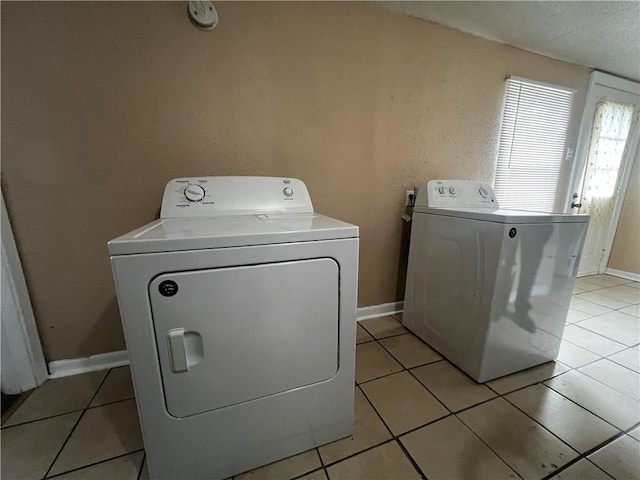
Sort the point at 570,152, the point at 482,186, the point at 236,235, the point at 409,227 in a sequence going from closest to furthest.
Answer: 1. the point at 236,235
2. the point at 482,186
3. the point at 409,227
4. the point at 570,152

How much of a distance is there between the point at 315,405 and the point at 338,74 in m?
1.71

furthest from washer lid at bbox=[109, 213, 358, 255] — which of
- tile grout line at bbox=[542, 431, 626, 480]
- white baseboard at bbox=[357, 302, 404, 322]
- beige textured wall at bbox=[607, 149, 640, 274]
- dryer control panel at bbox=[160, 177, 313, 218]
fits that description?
beige textured wall at bbox=[607, 149, 640, 274]

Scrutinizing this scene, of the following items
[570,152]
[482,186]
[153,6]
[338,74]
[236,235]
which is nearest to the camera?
[236,235]

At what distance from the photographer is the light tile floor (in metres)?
0.91

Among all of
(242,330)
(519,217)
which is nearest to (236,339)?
(242,330)

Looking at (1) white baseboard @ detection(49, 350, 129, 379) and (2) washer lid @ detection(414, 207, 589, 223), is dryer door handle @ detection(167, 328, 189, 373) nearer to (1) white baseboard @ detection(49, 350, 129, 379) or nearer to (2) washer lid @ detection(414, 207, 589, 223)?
(1) white baseboard @ detection(49, 350, 129, 379)

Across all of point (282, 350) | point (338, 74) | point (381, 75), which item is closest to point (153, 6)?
point (338, 74)

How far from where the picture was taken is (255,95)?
1.40 meters

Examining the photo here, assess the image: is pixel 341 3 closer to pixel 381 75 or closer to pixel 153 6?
pixel 381 75

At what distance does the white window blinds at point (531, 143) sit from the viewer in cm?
205

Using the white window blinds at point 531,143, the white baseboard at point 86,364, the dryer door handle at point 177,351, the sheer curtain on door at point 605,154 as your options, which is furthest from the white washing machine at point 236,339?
the sheer curtain on door at point 605,154

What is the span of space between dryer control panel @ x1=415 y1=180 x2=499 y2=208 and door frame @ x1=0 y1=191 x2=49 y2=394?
2.14 meters

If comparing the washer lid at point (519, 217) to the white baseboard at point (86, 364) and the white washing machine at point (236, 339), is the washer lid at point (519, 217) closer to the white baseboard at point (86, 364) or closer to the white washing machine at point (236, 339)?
the white washing machine at point (236, 339)

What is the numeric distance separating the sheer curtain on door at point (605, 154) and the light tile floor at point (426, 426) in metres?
1.87
